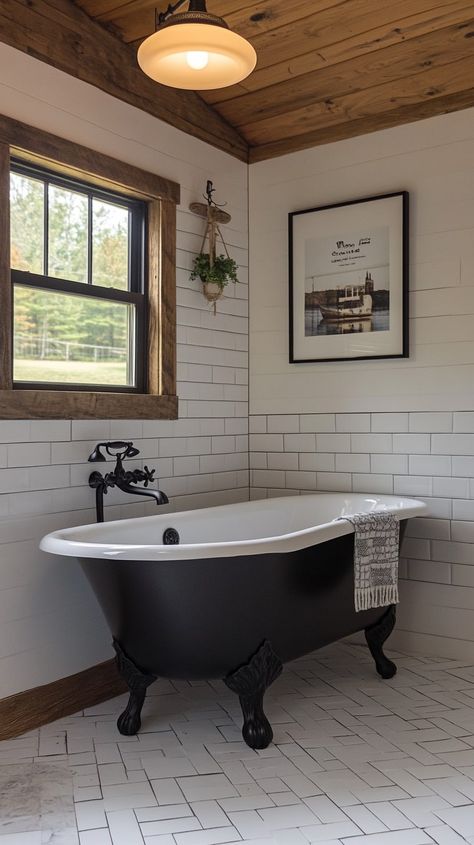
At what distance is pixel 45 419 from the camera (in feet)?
10.1

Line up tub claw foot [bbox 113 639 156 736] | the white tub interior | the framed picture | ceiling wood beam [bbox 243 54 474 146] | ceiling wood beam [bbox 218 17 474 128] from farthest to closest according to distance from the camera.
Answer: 1. the framed picture
2. ceiling wood beam [bbox 243 54 474 146]
3. ceiling wood beam [bbox 218 17 474 128]
4. tub claw foot [bbox 113 639 156 736]
5. the white tub interior

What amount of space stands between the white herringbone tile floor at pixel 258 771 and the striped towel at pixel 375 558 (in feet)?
1.46

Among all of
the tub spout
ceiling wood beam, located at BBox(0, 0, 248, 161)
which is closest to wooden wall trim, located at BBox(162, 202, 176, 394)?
ceiling wood beam, located at BBox(0, 0, 248, 161)

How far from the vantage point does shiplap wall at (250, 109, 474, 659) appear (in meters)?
3.68

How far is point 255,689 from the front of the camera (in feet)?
8.99

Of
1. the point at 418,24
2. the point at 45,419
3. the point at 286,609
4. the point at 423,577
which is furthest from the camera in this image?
the point at 423,577

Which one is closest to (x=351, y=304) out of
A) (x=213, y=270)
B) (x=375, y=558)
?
(x=213, y=270)

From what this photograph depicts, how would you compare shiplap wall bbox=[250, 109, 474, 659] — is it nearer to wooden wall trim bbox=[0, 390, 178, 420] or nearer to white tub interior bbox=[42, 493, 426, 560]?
white tub interior bbox=[42, 493, 426, 560]

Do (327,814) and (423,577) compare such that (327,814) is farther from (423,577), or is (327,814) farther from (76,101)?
(76,101)

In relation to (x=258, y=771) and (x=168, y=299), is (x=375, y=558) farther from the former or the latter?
(x=168, y=299)

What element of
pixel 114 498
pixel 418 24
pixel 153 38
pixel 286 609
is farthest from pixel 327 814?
pixel 418 24

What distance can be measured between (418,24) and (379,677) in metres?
2.82

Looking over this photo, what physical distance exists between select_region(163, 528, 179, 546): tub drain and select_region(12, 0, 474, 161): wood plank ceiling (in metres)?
2.15

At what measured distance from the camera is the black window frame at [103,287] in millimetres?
3146
